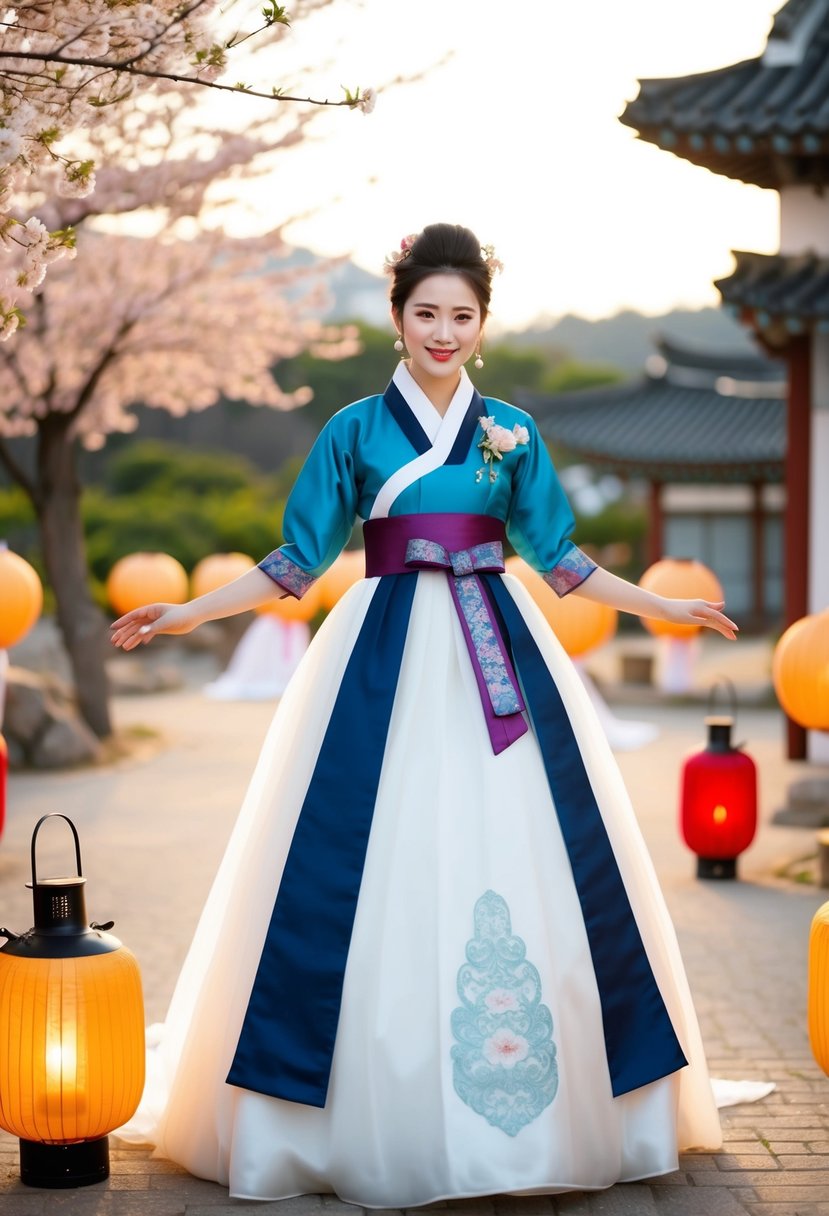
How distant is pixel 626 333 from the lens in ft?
257

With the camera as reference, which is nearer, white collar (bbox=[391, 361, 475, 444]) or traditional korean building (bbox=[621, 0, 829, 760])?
white collar (bbox=[391, 361, 475, 444])

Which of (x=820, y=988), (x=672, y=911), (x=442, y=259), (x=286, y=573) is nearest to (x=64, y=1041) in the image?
(x=286, y=573)

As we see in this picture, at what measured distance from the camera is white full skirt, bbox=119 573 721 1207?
128 inches

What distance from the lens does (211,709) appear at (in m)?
16.5

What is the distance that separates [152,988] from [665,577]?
33.8 ft

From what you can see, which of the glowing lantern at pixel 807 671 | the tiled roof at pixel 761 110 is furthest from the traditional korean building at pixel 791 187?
the glowing lantern at pixel 807 671

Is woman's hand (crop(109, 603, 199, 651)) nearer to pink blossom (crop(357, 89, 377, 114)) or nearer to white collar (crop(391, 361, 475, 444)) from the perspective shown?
white collar (crop(391, 361, 475, 444))

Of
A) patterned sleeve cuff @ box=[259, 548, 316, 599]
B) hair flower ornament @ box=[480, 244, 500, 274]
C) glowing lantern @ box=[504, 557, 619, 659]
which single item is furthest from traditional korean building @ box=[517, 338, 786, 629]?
patterned sleeve cuff @ box=[259, 548, 316, 599]

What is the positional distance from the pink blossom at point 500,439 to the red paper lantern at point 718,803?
4.15m

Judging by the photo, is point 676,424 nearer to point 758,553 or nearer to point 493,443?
point 758,553

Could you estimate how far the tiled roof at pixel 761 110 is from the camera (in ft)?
30.5

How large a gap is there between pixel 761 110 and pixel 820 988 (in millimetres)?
7057

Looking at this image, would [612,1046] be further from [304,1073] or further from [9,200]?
[9,200]

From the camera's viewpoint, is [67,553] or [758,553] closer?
[67,553]
